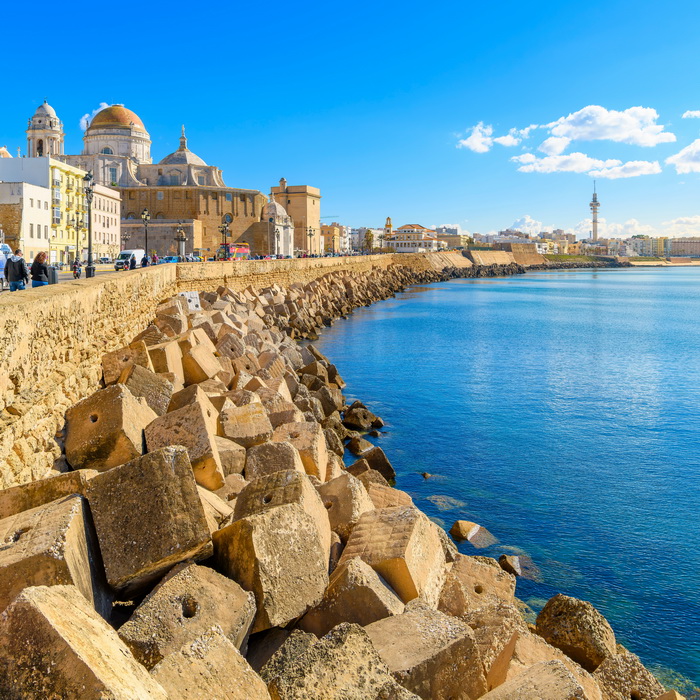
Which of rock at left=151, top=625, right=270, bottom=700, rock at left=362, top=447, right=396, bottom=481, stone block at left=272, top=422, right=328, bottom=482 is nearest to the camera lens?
rock at left=151, top=625, right=270, bottom=700

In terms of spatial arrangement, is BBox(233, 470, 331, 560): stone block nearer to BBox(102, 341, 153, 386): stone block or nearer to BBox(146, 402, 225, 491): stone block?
BBox(146, 402, 225, 491): stone block

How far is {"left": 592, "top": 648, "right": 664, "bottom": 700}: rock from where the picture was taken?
13.1 ft

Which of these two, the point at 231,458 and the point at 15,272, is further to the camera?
the point at 15,272

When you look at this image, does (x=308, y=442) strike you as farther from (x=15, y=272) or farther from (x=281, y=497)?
(x=15, y=272)

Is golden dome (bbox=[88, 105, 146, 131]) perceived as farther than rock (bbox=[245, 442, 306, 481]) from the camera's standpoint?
Yes

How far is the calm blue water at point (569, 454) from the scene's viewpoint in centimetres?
618

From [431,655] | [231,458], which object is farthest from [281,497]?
[231,458]

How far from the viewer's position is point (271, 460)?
5359mm

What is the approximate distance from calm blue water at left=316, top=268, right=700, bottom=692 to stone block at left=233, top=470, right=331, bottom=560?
9.32 ft

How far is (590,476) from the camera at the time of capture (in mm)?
9055

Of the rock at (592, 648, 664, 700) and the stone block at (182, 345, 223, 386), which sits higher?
the stone block at (182, 345, 223, 386)

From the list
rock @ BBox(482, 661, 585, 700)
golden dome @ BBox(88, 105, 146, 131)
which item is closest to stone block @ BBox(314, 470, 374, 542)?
rock @ BBox(482, 661, 585, 700)

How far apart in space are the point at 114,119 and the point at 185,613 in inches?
2627

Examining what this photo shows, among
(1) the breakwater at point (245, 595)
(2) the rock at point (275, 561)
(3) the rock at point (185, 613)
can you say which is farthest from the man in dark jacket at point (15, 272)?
(3) the rock at point (185, 613)
